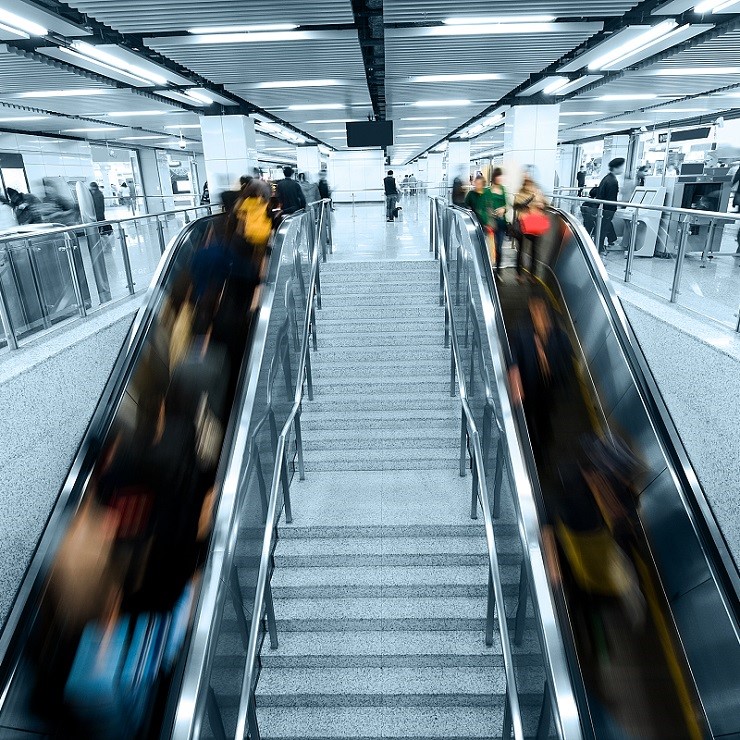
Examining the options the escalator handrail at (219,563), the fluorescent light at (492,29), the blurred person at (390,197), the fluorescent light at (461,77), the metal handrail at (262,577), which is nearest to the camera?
the escalator handrail at (219,563)

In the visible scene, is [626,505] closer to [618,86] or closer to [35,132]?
[618,86]

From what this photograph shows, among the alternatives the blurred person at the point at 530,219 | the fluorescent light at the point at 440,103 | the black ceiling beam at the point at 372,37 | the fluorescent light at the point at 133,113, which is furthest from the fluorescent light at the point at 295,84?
the blurred person at the point at 530,219

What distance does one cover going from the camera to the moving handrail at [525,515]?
2.35 m

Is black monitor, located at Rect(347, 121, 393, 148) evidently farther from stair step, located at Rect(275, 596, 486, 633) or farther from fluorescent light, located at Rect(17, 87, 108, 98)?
stair step, located at Rect(275, 596, 486, 633)

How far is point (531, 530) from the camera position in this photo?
115 inches

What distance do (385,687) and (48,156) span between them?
22.8 metres

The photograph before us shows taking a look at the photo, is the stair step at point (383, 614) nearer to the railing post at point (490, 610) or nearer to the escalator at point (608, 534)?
the railing post at point (490, 610)

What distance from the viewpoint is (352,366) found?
7406 millimetres

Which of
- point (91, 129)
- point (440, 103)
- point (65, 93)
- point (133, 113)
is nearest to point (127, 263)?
point (65, 93)

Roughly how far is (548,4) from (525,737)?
7223 millimetres

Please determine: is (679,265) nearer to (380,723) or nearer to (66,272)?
(380,723)

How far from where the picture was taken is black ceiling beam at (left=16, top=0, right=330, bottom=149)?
633cm

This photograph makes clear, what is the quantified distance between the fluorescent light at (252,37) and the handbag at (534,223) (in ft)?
12.3

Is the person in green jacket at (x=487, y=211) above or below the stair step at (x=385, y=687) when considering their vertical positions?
above
